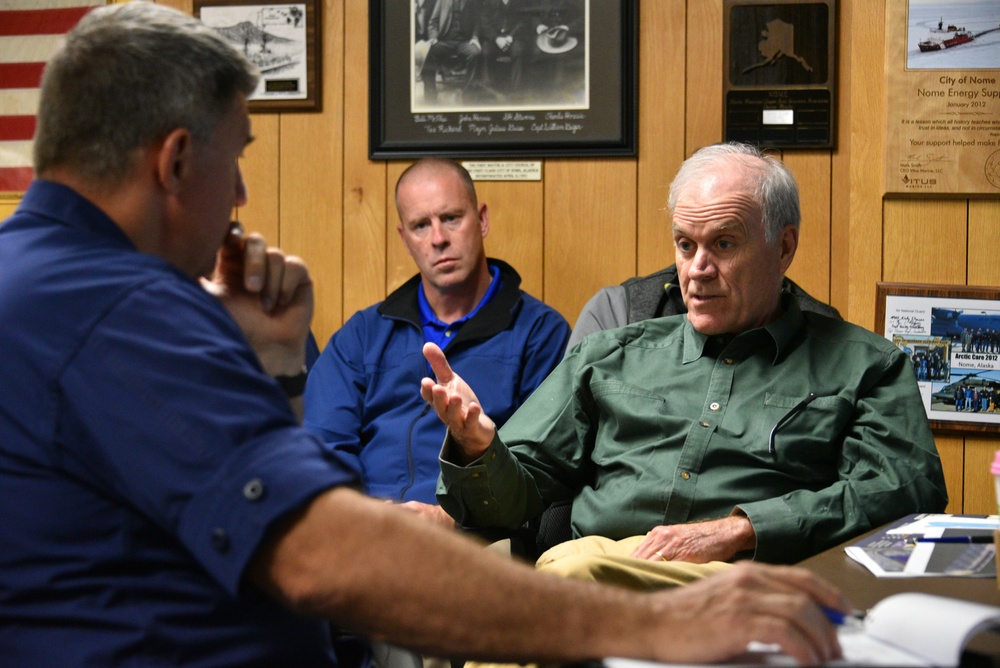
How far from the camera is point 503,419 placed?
270 cm

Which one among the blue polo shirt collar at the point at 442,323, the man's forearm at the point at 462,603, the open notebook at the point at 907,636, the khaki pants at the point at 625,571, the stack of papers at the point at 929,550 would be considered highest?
the blue polo shirt collar at the point at 442,323

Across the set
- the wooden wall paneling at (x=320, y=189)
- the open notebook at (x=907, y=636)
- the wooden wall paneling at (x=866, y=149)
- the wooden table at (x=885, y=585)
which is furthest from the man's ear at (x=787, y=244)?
the wooden wall paneling at (x=320, y=189)

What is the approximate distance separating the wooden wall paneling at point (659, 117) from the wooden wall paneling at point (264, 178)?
1140 mm

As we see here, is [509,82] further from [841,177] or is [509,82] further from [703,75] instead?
[841,177]

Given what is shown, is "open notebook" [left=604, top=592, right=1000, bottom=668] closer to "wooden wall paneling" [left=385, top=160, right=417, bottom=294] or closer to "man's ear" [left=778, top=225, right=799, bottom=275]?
"man's ear" [left=778, top=225, right=799, bottom=275]

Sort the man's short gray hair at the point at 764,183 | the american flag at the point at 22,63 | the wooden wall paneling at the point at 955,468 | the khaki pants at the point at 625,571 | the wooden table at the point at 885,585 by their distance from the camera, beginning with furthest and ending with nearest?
the american flag at the point at 22,63
the wooden wall paneling at the point at 955,468
the man's short gray hair at the point at 764,183
the khaki pants at the point at 625,571
the wooden table at the point at 885,585

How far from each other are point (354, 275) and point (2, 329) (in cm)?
226

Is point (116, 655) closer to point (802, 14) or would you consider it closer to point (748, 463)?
point (748, 463)

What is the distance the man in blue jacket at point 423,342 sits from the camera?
272cm

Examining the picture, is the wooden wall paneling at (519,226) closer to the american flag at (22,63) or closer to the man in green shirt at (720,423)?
the man in green shirt at (720,423)

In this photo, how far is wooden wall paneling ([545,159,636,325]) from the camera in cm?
300

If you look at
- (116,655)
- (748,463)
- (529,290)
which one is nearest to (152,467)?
(116,655)

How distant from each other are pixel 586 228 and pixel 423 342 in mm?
609

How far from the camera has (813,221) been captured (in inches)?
114
